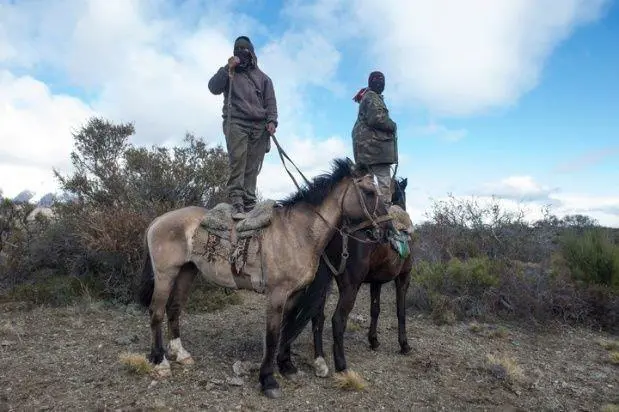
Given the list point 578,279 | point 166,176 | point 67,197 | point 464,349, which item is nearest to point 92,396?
point 464,349

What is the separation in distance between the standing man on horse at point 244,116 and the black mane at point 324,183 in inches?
31.6

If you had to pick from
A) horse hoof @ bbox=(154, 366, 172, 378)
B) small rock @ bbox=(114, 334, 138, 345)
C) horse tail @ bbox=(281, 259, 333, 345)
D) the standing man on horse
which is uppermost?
the standing man on horse

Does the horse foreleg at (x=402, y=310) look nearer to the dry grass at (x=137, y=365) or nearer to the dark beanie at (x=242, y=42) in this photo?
the dry grass at (x=137, y=365)

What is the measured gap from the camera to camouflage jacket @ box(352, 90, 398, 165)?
5.63 metres

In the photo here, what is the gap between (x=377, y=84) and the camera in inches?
232

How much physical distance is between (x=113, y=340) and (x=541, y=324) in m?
6.53

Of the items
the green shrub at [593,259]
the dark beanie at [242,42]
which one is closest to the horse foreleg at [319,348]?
the dark beanie at [242,42]

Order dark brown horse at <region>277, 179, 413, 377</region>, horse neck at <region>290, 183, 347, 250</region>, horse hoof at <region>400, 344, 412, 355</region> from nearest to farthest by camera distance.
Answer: horse neck at <region>290, 183, 347, 250</region>
dark brown horse at <region>277, 179, 413, 377</region>
horse hoof at <region>400, 344, 412, 355</region>

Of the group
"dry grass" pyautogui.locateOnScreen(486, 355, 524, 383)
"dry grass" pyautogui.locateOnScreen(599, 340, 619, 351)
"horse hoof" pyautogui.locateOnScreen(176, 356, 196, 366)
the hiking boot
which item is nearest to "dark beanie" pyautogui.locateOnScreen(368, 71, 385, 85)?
the hiking boot

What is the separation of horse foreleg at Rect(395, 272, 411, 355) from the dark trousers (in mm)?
2276

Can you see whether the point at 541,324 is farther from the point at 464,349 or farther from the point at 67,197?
the point at 67,197

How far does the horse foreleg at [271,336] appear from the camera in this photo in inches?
169

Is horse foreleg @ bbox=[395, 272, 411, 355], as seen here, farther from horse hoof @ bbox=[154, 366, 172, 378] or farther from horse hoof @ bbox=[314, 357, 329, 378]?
horse hoof @ bbox=[154, 366, 172, 378]

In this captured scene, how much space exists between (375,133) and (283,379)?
10.4 feet
